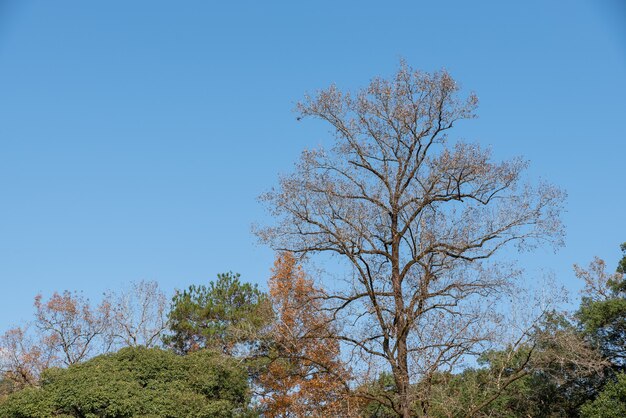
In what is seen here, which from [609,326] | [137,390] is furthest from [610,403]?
[137,390]

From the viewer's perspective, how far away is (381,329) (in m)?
11.5

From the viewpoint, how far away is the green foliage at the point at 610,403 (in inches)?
597

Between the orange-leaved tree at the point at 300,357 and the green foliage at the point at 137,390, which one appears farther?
the green foliage at the point at 137,390

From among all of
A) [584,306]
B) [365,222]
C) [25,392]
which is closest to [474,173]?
[365,222]

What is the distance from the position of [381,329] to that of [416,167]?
2.97 m

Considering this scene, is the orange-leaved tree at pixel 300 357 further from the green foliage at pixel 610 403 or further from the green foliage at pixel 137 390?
the green foliage at pixel 610 403

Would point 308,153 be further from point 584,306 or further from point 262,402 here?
point 584,306

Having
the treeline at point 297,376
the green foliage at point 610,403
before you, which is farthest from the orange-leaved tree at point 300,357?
the green foliage at point 610,403

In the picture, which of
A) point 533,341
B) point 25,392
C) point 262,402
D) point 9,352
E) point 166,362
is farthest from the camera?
point 9,352

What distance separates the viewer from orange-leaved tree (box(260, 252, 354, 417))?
11891 millimetres

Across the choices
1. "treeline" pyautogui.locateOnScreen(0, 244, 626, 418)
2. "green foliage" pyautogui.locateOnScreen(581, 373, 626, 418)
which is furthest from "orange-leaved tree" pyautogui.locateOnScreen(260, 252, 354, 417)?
"green foliage" pyautogui.locateOnScreen(581, 373, 626, 418)

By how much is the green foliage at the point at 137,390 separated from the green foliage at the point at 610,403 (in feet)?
28.0

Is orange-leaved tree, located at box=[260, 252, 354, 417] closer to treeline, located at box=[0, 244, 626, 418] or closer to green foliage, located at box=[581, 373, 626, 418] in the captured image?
treeline, located at box=[0, 244, 626, 418]

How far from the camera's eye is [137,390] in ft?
53.4
